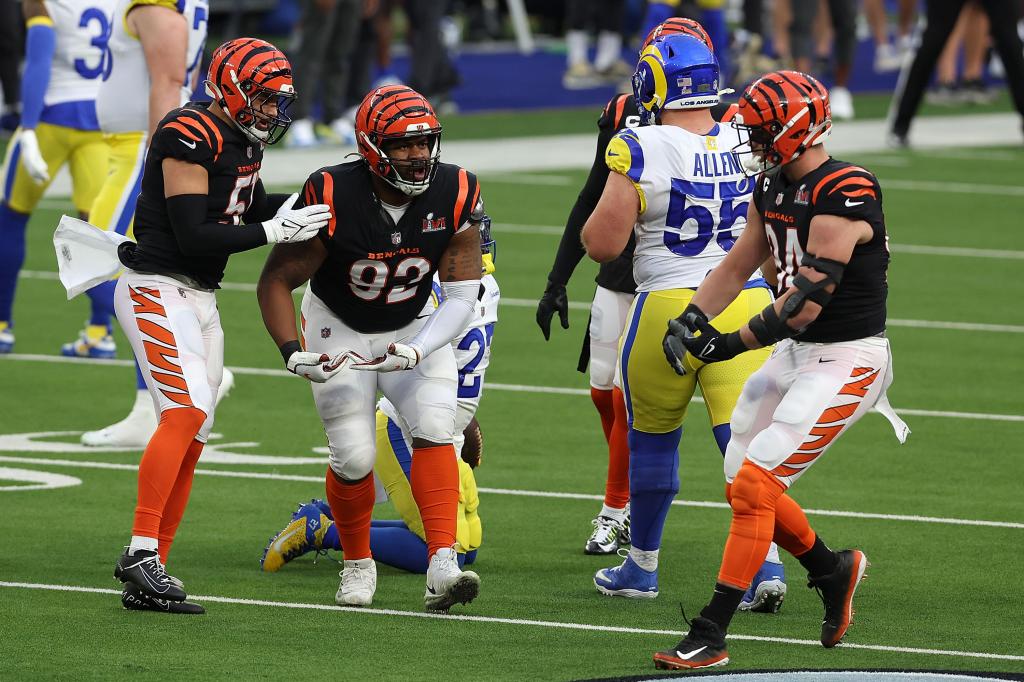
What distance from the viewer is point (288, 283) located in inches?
250

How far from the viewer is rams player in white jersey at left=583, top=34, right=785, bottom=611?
21.2 feet

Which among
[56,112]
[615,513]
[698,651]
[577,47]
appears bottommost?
[577,47]

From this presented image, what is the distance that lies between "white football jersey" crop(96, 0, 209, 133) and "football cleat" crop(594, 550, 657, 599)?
10.9ft

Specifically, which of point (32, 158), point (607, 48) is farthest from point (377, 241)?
point (607, 48)

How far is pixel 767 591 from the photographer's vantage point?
6.44 metres

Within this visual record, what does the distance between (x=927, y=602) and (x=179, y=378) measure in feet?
8.17

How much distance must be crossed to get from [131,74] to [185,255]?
2.95m

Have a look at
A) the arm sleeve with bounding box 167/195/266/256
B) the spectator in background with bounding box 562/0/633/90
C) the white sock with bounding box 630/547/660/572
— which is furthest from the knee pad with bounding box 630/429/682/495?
the spectator in background with bounding box 562/0/633/90

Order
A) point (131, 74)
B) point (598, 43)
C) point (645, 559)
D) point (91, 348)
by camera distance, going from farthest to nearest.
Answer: point (598, 43) → point (91, 348) → point (131, 74) → point (645, 559)

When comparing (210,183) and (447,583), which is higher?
(210,183)

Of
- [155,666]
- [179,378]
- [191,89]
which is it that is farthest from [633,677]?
[191,89]

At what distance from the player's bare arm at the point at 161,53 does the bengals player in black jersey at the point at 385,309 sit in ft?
7.96

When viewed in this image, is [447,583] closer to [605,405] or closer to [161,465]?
[161,465]

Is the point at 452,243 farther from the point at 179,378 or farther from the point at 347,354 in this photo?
the point at 179,378
